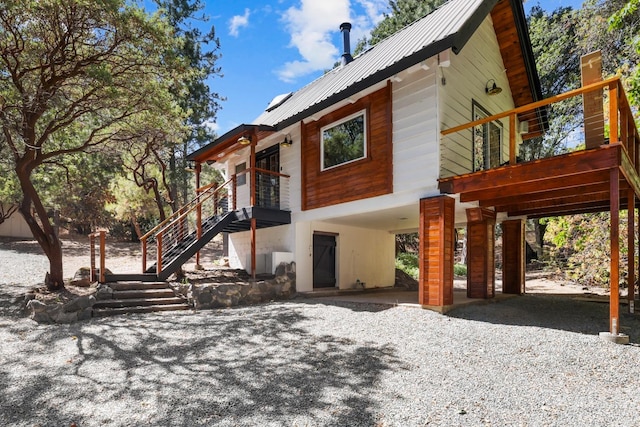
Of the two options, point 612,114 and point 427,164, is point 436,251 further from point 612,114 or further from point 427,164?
point 612,114

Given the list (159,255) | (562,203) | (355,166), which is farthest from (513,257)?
(159,255)

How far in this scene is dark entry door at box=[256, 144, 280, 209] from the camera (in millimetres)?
11328

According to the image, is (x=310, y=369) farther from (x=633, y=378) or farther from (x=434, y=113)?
(x=434, y=113)

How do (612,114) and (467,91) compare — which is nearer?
(612,114)

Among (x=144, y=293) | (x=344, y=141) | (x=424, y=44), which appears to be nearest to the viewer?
(x=424, y=44)

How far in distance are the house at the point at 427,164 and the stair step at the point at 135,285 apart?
233 cm

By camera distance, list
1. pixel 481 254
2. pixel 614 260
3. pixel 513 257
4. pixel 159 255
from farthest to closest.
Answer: pixel 513 257
pixel 159 255
pixel 481 254
pixel 614 260

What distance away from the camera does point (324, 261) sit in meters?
11.1

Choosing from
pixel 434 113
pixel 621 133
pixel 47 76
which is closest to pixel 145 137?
pixel 47 76

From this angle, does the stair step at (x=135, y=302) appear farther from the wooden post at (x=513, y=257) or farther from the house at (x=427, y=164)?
the wooden post at (x=513, y=257)

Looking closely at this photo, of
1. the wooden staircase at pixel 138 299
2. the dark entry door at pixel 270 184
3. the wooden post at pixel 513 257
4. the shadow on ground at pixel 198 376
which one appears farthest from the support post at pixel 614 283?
the dark entry door at pixel 270 184

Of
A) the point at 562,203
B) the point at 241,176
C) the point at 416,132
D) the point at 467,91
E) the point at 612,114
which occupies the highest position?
the point at 467,91

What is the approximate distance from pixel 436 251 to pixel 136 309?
20.3ft

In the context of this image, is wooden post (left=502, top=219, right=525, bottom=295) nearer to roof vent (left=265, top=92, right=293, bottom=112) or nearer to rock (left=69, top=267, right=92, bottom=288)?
roof vent (left=265, top=92, right=293, bottom=112)
